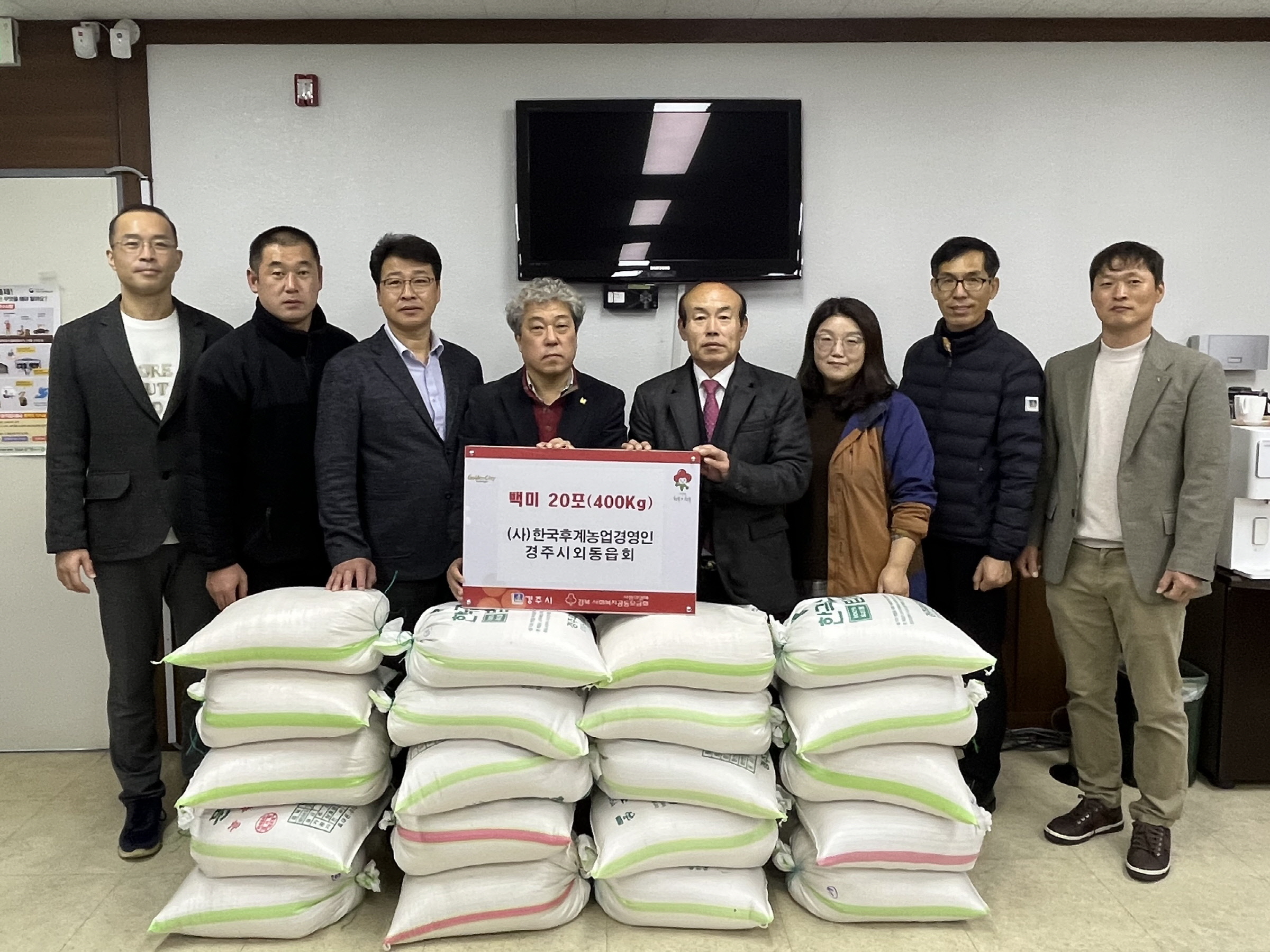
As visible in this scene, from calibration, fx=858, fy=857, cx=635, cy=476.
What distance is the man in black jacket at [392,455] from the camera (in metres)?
2.28

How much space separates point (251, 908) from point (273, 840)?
18cm

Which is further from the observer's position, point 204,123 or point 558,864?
point 204,123

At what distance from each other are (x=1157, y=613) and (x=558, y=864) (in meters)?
1.74

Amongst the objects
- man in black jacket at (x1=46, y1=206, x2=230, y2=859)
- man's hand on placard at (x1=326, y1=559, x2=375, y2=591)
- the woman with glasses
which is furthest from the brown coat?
man in black jacket at (x1=46, y1=206, x2=230, y2=859)

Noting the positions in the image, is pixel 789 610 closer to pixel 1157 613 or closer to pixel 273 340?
pixel 1157 613

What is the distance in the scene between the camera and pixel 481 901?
6.72 ft

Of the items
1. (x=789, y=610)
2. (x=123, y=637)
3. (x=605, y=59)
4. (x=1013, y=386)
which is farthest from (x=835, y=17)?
(x=123, y=637)

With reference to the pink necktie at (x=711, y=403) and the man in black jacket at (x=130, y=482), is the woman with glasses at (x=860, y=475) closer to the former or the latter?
the pink necktie at (x=711, y=403)

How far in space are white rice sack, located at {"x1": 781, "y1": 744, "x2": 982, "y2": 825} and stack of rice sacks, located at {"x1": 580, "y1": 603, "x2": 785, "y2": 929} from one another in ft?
0.42

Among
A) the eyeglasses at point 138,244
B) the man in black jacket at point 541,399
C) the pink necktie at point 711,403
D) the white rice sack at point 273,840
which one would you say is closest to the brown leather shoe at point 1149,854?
the pink necktie at point 711,403

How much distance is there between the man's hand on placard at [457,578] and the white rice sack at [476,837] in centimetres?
52

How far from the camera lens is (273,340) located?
2.42 meters

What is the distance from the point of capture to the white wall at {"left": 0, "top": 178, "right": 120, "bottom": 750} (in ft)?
10.1

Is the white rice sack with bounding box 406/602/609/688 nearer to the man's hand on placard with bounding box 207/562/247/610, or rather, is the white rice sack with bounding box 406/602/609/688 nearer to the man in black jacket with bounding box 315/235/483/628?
the man in black jacket with bounding box 315/235/483/628
